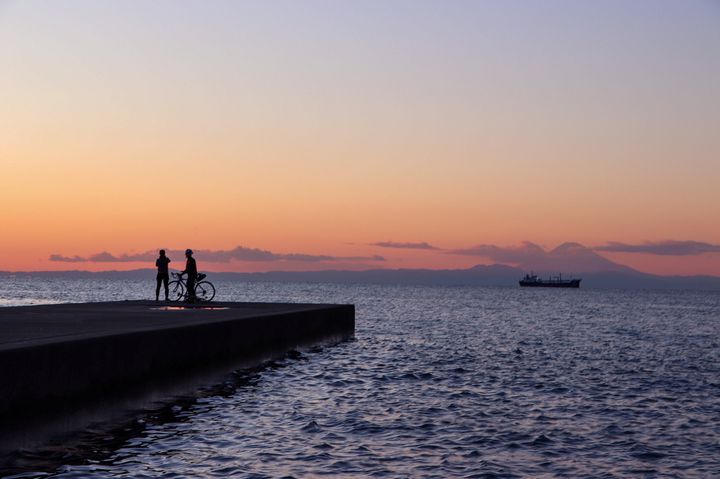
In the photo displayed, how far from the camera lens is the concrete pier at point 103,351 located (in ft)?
40.2

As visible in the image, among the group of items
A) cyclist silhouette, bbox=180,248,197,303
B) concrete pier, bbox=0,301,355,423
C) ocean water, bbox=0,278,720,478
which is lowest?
ocean water, bbox=0,278,720,478

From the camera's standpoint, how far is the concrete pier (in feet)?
40.2

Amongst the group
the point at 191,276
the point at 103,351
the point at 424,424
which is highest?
the point at 191,276

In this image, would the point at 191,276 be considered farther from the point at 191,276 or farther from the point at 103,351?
the point at 103,351

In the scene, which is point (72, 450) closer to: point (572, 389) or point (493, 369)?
point (572, 389)

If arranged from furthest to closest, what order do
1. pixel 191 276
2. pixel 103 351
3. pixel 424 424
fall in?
pixel 191 276 < pixel 424 424 < pixel 103 351

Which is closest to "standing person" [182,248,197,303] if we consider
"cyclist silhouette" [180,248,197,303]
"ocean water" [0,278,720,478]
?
"cyclist silhouette" [180,248,197,303]

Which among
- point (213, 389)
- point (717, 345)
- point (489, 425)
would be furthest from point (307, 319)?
point (717, 345)

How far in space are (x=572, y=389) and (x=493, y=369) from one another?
522cm

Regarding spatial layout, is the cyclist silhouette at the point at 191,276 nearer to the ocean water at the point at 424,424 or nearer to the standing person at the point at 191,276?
the standing person at the point at 191,276

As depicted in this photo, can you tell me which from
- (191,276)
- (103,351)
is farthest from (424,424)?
(191,276)

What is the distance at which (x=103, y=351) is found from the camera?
1495 centimetres

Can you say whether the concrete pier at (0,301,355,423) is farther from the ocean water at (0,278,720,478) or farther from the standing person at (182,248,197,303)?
the standing person at (182,248,197,303)

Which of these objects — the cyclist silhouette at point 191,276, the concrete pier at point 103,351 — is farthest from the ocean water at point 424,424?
the cyclist silhouette at point 191,276
